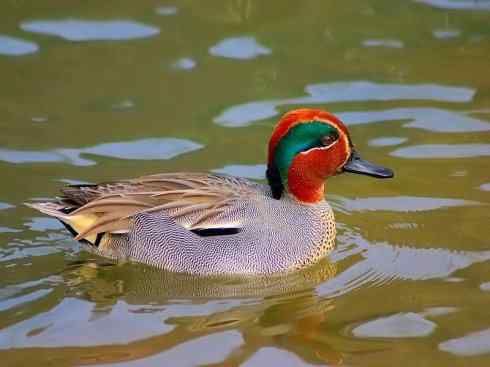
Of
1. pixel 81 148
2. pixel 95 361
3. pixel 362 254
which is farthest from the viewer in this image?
pixel 81 148

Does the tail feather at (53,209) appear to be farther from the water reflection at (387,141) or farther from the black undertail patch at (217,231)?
the water reflection at (387,141)

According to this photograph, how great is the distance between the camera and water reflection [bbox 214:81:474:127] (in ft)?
32.1

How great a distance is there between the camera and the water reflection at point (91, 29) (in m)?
11.1

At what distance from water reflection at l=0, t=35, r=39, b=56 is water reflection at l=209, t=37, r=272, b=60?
1.73 meters

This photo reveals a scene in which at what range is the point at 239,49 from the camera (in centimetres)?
1094

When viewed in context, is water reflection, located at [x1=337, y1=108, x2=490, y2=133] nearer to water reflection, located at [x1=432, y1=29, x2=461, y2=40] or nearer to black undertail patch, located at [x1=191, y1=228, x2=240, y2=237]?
water reflection, located at [x1=432, y1=29, x2=461, y2=40]

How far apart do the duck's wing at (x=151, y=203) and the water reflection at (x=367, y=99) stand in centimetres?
203

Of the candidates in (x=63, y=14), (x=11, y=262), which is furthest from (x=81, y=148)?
(x=63, y=14)

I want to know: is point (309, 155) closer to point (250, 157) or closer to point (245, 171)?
point (245, 171)

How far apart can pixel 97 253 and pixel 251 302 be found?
131 cm

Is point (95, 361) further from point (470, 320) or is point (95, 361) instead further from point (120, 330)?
point (470, 320)

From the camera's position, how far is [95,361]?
6.32 meters

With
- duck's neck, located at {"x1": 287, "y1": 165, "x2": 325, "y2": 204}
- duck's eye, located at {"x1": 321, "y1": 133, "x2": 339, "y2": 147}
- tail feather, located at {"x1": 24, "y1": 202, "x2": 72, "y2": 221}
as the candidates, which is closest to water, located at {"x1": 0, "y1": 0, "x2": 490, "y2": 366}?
tail feather, located at {"x1": 24, "y1": 202, "x2": 72, "y2": 221}

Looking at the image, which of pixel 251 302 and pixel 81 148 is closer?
pixel 251 302
